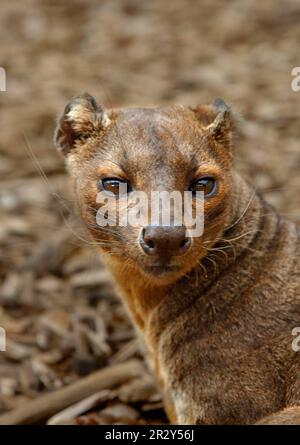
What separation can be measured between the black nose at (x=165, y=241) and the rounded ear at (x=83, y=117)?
91 centimetres

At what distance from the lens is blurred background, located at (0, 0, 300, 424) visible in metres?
5.89

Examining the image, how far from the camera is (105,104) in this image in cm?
915

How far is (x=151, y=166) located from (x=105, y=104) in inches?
198

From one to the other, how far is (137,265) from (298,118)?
483 cm

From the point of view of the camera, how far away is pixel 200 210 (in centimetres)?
431

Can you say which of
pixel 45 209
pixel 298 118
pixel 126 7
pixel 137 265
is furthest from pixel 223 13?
pixel 137 265

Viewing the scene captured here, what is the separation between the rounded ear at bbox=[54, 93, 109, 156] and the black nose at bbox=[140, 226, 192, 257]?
0.91m

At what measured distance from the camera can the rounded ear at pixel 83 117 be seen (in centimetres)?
469

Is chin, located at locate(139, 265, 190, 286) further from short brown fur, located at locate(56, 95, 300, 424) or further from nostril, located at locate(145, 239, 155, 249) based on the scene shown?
nostril, located at locate(145, 239, 155, 249)

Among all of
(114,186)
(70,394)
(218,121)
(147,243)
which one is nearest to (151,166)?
(114,186)

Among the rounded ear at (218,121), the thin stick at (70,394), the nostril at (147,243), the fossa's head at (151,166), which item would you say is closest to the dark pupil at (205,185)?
Answer: the fossa's head at (151,166)

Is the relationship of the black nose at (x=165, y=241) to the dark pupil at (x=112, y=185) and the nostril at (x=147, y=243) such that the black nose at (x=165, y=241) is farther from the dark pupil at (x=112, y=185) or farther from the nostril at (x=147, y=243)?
the dark pupil at (x=112, y=185)
